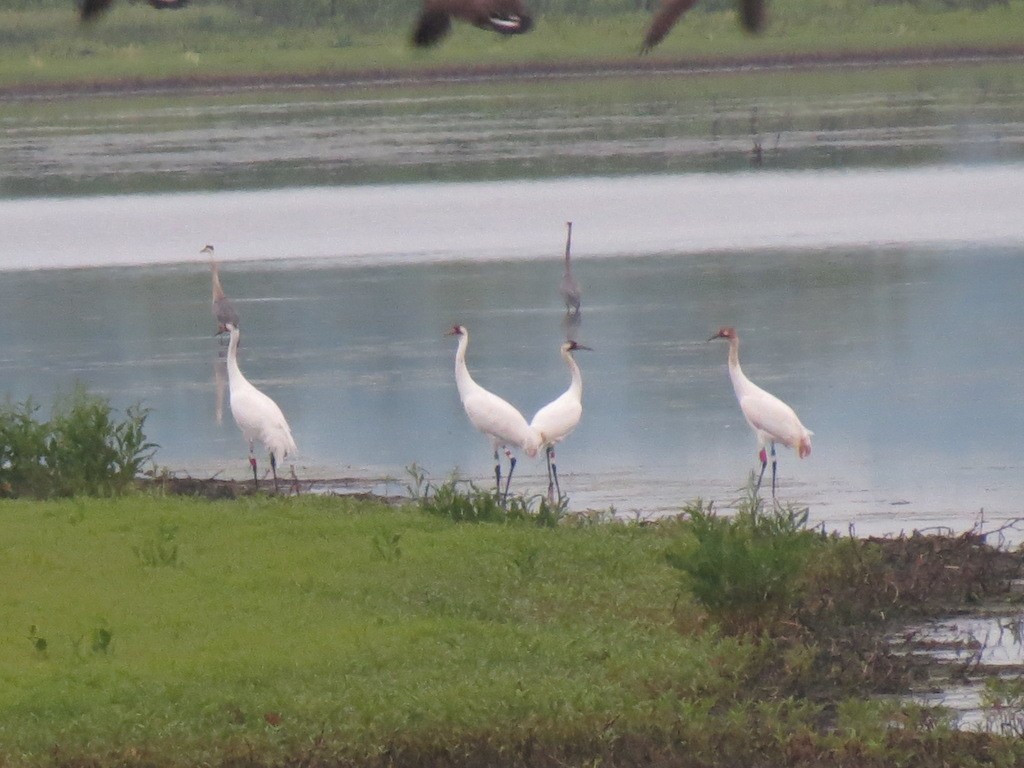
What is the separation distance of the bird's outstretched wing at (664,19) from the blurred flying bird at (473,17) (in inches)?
4.1

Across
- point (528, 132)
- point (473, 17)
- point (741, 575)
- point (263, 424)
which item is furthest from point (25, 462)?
point (528, 132)

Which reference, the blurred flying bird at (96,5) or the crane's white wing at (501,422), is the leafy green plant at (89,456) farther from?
the blurred flying bird at (96,5)

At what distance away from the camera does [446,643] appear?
735 centimetres

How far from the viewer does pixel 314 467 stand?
13570 mm

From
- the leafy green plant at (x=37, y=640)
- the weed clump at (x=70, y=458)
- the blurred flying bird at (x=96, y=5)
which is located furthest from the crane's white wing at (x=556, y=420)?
the blurred flying bird at (x=96, y=5)

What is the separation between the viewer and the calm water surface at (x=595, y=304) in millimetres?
13445

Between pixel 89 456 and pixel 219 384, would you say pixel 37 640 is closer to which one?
pixel 89 456

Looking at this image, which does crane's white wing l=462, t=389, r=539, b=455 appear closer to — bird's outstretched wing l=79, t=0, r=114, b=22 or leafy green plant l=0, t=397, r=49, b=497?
leafy green plant l=0, t=397, r=49, b=497

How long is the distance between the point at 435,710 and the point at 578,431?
794 cm

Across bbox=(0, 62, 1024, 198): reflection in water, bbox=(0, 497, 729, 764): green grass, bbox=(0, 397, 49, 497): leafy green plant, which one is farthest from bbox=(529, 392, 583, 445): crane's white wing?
bbox=(0, 62, 1024, 198): reflection in water

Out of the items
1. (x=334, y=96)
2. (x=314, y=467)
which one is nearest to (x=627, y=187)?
(x=314, y=467)

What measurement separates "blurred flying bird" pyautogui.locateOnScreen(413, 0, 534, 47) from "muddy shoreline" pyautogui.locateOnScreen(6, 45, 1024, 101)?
51.3 meters

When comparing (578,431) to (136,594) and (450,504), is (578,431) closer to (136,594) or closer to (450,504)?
(450,504)

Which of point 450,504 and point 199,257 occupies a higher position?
point 199,257
